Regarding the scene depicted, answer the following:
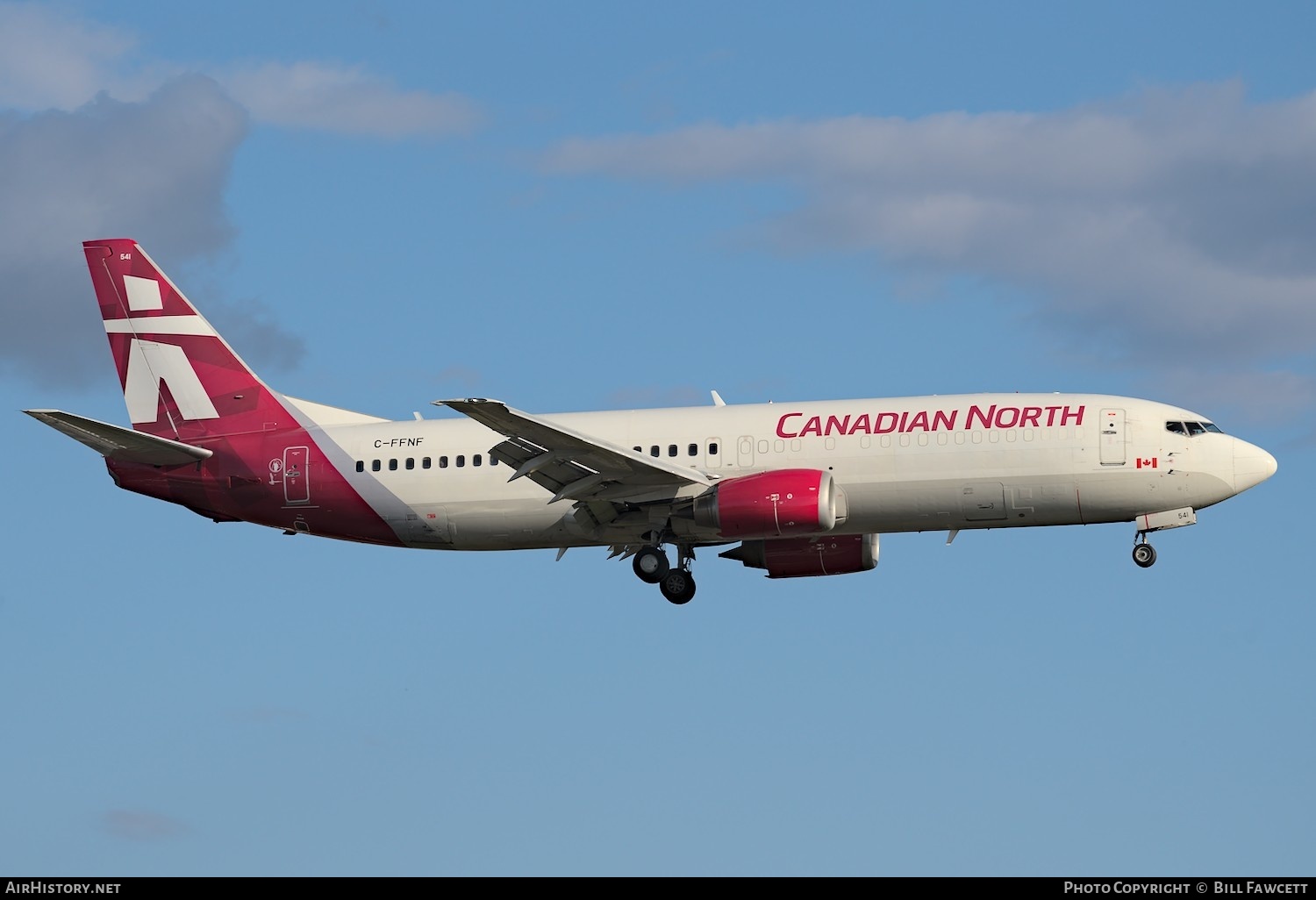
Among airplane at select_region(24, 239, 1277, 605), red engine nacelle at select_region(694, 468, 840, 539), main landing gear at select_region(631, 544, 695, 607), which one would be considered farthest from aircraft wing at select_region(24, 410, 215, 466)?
red engine nacelle at select_region(694, 468, 840, 539)

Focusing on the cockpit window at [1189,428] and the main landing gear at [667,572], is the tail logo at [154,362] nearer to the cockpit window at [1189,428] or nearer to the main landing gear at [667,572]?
the main landing gear at [667,572]

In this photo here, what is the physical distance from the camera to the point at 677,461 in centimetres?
5188

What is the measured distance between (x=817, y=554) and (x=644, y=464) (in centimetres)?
690

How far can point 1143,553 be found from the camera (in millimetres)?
50062

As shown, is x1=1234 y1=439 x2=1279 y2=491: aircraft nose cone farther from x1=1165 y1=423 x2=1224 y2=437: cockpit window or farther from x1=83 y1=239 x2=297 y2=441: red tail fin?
x1=83 y1=239 x2=297 y2=441: red tail fin

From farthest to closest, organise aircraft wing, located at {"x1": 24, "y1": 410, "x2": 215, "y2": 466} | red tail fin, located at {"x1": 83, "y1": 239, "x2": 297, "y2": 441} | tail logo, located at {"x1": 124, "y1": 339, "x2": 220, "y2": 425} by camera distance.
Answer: tail logo, located at {"x1": 124, "y1": 339, "x2": 220, "y2": 425}
red tail fin, located at {"x1": 83, "y1": 239, "x2": 297, "y2": 441}
aircraft wing, located at {"x1": 24, "y1": 410, "x2": 215, "y2": 466}

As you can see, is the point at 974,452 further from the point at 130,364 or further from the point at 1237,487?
the point at 130,364

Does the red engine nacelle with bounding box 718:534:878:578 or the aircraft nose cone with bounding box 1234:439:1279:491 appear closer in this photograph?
the aircraft nose cone with bounding box 1234:439:1279:491

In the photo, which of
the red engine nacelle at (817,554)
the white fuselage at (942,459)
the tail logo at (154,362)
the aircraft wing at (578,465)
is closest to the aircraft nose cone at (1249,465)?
the white fuselage at (942,459)

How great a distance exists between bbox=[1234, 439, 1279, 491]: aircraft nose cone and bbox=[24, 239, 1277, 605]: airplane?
0.19ft

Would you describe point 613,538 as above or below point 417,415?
below

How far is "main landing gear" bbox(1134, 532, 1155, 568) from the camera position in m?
50.0
